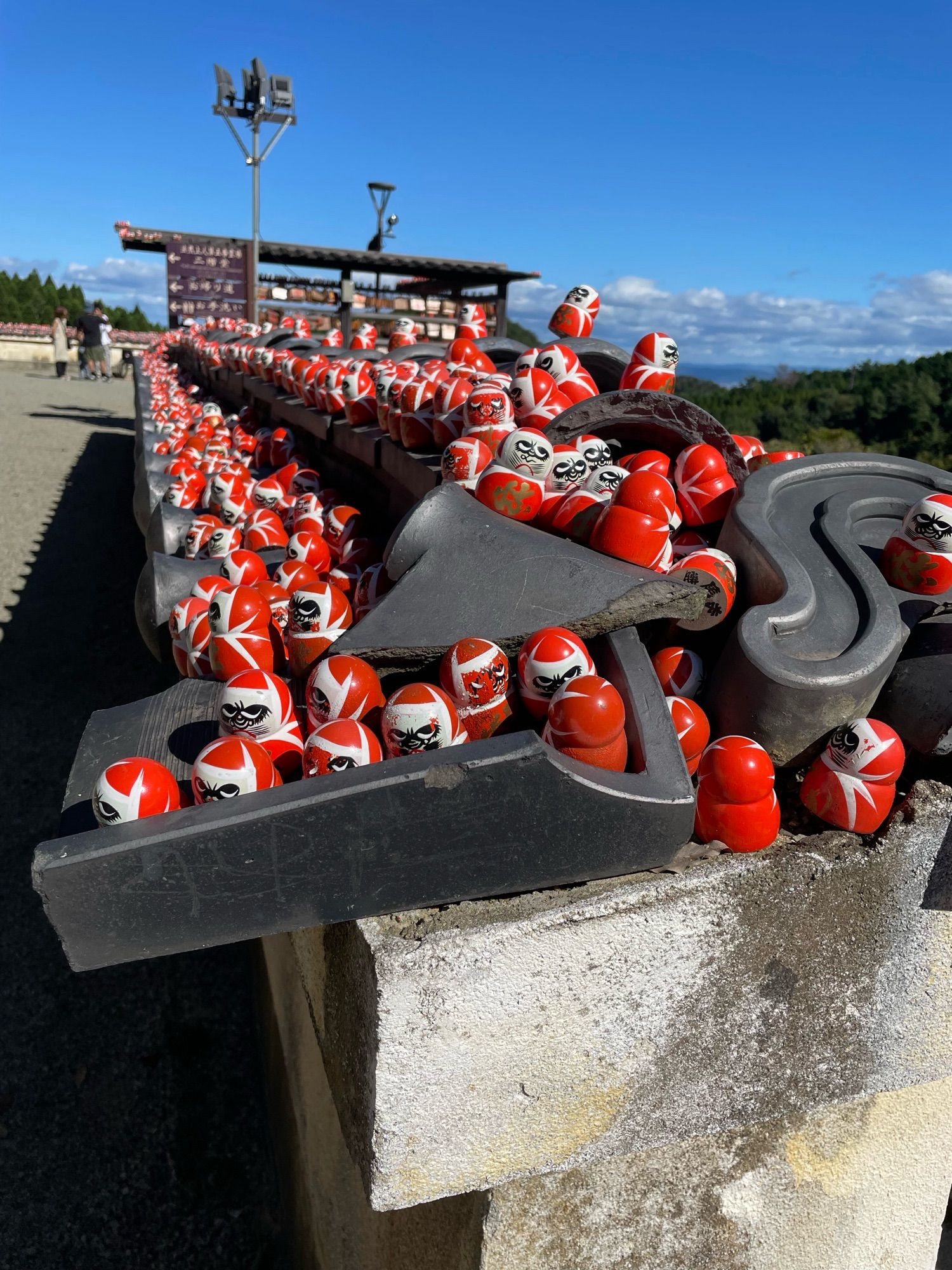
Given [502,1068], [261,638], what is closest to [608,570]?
[261,638]

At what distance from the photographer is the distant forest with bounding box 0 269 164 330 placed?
35500mm

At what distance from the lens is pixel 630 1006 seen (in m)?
1.55

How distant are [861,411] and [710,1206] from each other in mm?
16320

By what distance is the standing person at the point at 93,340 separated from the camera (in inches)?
927

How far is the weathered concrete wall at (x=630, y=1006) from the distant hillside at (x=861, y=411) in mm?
12213

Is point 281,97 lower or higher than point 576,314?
higher

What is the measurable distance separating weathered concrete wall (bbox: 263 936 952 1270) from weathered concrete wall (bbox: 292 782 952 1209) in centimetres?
11

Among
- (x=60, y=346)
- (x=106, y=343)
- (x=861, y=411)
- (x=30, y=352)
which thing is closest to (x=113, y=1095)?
(x=861, y=411)

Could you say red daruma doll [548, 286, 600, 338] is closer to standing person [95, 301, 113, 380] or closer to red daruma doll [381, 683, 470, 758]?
red daruma doll [381, 683, 470, 758]

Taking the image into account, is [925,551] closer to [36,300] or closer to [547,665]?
[547,665]

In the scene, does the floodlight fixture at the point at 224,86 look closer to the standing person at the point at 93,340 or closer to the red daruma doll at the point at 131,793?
the standing person at the point at 93,340

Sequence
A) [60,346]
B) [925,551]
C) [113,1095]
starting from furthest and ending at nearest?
Result: [60,346] < [113,1095] < [925,551]

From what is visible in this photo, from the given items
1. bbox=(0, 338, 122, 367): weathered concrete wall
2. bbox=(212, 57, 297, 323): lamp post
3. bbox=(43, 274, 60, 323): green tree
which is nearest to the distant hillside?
bbox=(212, 57, 297, 323): lamp post

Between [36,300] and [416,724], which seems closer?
[416,724]
